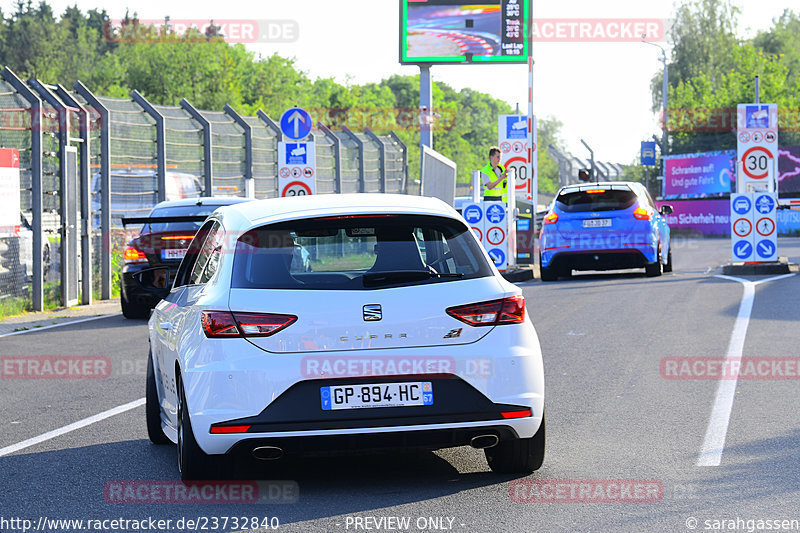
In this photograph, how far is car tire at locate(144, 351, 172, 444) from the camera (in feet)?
26.8

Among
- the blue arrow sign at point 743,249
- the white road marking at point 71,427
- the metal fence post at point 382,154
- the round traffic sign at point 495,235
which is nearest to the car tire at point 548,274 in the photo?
the round traffic sign at point 495,235

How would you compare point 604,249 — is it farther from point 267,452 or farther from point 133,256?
point 267,452

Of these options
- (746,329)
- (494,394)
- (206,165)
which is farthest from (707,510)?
(206,165)

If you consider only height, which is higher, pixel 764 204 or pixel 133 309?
pixel 764 204

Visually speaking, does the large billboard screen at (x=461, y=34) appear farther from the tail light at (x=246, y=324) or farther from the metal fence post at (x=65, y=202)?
the tail light at (x=246, y=324)

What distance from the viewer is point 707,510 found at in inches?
238

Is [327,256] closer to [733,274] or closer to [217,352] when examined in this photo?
[217,352]

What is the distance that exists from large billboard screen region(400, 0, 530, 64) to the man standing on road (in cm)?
1478

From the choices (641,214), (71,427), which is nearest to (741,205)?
(641,214)

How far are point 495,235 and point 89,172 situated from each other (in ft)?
26.0

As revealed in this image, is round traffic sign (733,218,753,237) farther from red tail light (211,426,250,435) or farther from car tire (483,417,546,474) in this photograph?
red tail light (211,426,250,435)

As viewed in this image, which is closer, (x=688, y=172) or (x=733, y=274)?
(x=733, y=274)

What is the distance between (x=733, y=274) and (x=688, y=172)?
36.6 meters

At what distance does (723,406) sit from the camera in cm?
933
